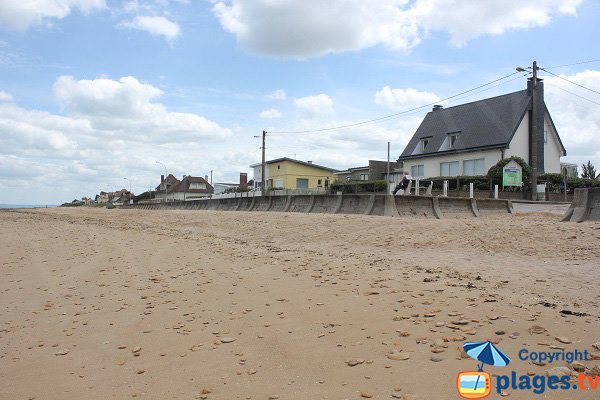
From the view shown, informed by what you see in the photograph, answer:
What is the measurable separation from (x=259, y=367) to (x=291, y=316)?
1131 millimetres

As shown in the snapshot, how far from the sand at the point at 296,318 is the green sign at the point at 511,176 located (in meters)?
21.8

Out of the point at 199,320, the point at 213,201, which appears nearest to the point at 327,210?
the point at 199,320

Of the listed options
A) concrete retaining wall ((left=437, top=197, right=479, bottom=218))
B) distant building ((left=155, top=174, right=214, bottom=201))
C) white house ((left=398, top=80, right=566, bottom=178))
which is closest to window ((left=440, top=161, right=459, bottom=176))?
white house ((left=398, top=80, right=566, bottom=178))

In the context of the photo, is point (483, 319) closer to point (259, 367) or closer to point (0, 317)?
point (259, 367)

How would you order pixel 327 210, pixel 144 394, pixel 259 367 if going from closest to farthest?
1. pixel 144 394
2. pixel 259 367
3. pixel 327 210

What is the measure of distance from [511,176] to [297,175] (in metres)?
37.8

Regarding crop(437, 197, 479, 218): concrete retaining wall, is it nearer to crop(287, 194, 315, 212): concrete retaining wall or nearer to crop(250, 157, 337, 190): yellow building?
crop(287, 194, 315, 212): concrete retaining wall

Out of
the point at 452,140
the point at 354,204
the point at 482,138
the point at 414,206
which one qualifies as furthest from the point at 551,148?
the point at 354,204

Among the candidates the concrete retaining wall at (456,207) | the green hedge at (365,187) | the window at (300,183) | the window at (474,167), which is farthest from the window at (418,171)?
the concrete retaining wall at (456,207)

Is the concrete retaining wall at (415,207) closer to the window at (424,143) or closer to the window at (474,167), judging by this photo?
the window at (474,167)

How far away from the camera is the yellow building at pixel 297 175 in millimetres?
64000

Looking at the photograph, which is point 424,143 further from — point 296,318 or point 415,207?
point 296,318

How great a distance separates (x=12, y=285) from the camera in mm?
7090

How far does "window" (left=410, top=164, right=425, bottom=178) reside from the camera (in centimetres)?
4603
